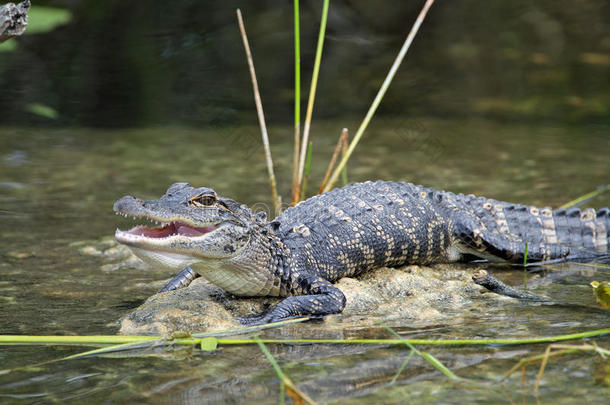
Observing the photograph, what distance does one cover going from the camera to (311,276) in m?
4.17

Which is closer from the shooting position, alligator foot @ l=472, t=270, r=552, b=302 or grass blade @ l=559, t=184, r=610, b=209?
alligator foot @ l=472, t=270, r=552, b=302

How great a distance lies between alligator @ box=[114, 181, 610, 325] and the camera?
377 centimetres

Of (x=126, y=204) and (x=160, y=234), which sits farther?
(x=160, y=234)

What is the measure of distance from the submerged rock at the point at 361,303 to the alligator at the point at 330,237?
91 mm

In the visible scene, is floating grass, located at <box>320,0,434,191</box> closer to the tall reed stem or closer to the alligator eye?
the tall reed stem

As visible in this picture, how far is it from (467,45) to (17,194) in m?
8.37

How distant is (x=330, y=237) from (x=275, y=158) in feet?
13.0

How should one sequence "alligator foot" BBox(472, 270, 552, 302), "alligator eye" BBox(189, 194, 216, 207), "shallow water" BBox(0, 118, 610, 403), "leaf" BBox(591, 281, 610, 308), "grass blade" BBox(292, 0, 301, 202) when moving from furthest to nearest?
"grass blade" BBox(292, 0, 301, 202) < "alligator foot" BBox(472, 270, 552, 302) < "alligator eye" BBox(189, 194, 216, 207) < "leaf" BBox(591, 281, 610, 308) < "shallow water" BBox(0, 118, 610, 403)

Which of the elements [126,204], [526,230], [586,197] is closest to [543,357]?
[126,204]

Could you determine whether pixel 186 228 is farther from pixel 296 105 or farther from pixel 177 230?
pixel 296 105

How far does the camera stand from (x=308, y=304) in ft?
12.7

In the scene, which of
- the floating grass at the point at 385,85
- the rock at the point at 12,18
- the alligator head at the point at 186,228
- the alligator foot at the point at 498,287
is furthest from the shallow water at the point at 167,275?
the rock at the point at 12,18

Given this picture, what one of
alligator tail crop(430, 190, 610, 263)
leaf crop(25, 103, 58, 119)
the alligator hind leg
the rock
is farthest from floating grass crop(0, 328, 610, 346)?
leaf crop(25, 103, 58, 119)

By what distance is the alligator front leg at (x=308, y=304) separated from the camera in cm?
378
